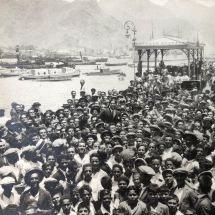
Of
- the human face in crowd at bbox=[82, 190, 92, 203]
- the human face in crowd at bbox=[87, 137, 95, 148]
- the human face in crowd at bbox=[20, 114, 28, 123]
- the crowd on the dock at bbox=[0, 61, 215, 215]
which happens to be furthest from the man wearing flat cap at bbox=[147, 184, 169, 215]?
the human face in crowd at bbox=[20, 114, 28, 123]

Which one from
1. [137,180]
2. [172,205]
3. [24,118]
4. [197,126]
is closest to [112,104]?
[24,118]

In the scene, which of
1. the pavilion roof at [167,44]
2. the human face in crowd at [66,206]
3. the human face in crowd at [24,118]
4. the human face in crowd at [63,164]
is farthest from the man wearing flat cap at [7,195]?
the pavilion roof at [167,44]

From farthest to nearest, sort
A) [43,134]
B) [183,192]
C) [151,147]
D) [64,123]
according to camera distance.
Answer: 1. [64,123]
2. [43,134]
3. [151,147]
4. [183,192]

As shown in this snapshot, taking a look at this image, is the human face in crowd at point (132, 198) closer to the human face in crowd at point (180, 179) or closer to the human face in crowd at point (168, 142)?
the human face in crowd at point (180, 179)

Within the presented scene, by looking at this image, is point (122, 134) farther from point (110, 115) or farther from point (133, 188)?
point (133, 188)

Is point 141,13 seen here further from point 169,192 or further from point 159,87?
point 169,192

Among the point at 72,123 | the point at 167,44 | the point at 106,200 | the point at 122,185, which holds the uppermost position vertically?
the point at 167,44

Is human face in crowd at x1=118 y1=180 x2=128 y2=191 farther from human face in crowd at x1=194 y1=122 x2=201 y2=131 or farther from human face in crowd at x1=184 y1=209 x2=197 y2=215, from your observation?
human face in crowd at x1=194 y1=122 x2=201 y2=131

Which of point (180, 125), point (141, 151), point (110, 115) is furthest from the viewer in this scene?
point (110, 115)

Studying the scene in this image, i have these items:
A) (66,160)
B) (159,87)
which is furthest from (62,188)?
(159,87)
